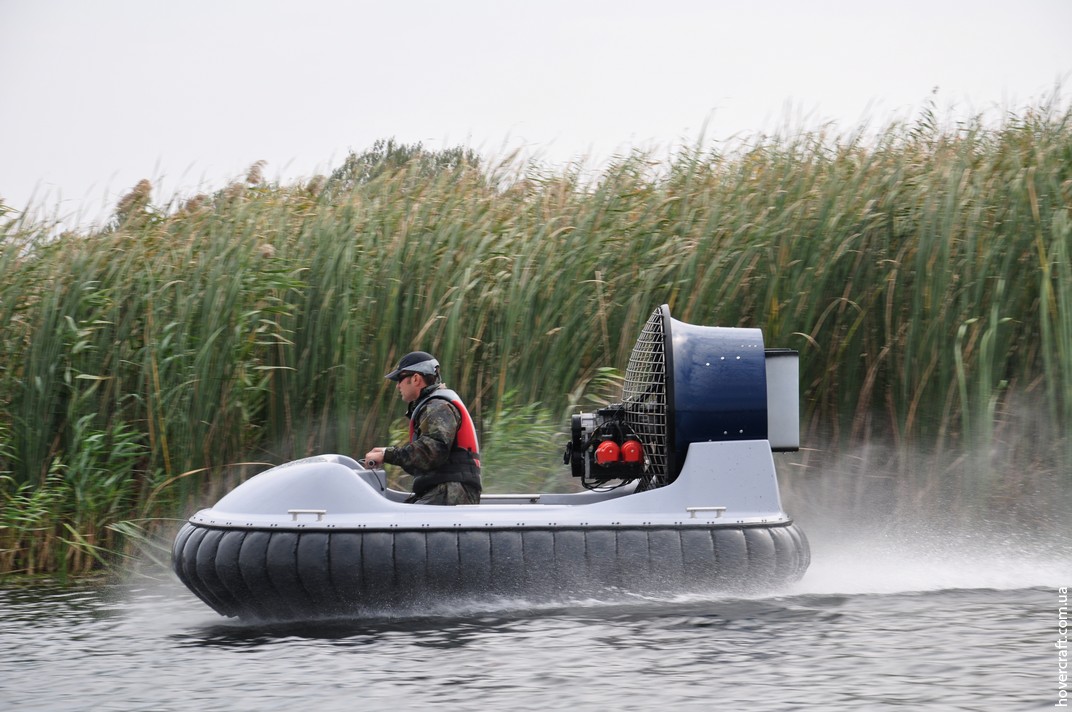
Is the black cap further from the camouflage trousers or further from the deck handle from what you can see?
the deck handle

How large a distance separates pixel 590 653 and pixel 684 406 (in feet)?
4.64

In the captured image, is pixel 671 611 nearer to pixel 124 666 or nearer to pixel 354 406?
pixel 124 666

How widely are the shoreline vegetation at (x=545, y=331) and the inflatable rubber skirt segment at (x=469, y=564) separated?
67.6 inches

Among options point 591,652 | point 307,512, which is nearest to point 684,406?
point 591,652

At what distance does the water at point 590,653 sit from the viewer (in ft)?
15.2

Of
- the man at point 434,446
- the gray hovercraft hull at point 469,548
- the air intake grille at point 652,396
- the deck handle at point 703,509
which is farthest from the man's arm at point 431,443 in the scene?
the deck handle at point 703,509

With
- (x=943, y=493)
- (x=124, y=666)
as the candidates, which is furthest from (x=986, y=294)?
(x=124, y=666)

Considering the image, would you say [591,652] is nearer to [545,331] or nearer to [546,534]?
[546,534]

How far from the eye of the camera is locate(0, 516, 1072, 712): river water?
15.2 feet

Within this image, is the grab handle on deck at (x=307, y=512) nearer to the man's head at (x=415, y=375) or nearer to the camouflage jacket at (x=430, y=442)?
the camouflage jacket at (x=430, y=442)

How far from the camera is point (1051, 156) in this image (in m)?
8.32

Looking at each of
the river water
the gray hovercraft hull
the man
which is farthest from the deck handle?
the man

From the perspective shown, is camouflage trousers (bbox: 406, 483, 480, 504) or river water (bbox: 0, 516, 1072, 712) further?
camouflage trousers (bbox: 406, 483, 480, 504)

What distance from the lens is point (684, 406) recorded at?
19.8ft
